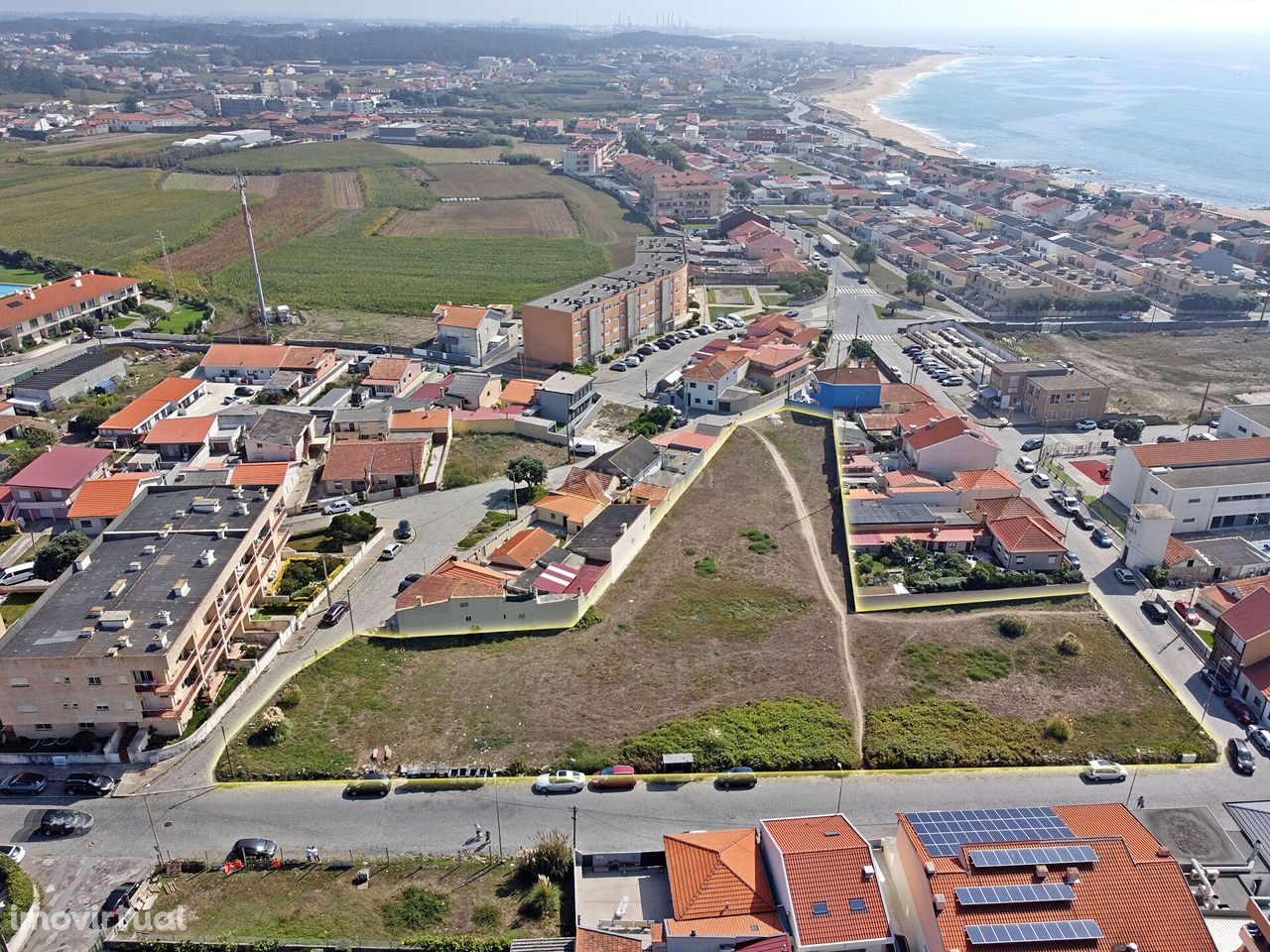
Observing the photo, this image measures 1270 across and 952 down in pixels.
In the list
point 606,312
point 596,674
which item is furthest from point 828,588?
point 606,312

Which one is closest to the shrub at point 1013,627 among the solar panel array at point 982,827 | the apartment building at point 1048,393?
the solar panel array at point 982,827

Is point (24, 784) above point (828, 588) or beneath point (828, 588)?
above

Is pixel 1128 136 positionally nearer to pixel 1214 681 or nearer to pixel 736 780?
pixel 1214 681

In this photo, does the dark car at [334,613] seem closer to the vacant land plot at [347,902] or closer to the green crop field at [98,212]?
the vacant land plot at [347,902]

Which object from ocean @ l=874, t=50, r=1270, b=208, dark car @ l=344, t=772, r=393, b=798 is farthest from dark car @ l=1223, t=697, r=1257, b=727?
ocean @ l=874, t=50, r=1270, b=208

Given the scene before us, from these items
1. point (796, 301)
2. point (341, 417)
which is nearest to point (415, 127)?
point (796, 301)

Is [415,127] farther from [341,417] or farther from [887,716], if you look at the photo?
[887,716]
